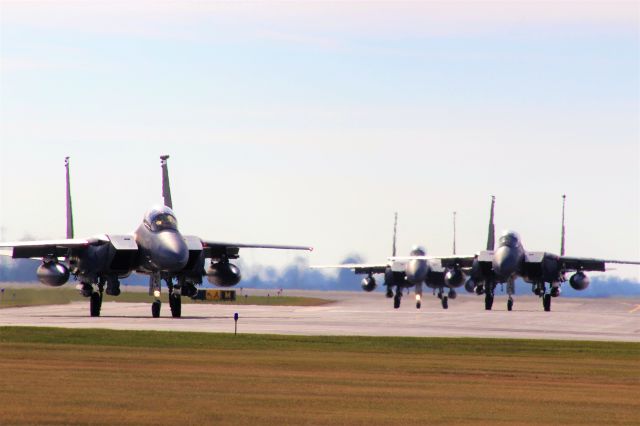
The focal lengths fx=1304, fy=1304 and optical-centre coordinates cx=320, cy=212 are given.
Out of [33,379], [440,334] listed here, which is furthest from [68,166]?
[33,379]

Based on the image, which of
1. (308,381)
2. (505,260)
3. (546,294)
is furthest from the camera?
(546,294)

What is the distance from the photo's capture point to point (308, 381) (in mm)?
23281

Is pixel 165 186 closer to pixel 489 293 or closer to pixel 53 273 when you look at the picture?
pixel 53 273

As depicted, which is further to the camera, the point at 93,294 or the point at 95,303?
the point at 95,303

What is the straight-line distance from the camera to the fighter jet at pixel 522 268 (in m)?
72.5

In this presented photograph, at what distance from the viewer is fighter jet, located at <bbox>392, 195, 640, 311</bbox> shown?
7250 cm

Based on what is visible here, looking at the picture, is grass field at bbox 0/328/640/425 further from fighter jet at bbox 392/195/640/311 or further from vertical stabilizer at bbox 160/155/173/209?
fighter jet at bbox 392/195/640/311

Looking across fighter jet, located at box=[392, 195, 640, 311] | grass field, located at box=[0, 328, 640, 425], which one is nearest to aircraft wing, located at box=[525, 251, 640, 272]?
fighter jet, located at box=[392, 195, 640, 311]

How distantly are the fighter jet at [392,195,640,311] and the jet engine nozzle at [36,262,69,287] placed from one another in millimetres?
27798

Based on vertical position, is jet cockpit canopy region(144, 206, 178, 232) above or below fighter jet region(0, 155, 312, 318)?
above

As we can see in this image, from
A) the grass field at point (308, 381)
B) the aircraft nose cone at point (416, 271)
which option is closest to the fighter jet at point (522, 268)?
the aircraft nose cone at point (416, 271)

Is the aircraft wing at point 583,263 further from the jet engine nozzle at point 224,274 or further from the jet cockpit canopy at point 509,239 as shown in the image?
the jet engine nozzle at point 224,274

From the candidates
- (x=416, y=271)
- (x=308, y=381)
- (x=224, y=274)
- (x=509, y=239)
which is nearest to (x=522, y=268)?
(x=509, y=239)

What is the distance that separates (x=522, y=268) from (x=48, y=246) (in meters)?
30.6
